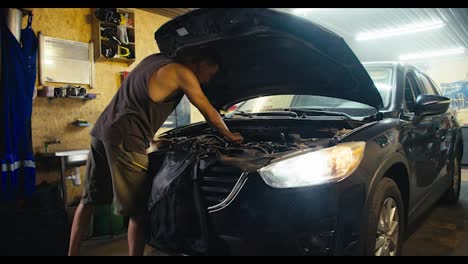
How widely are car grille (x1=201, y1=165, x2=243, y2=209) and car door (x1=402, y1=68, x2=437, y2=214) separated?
110 cm

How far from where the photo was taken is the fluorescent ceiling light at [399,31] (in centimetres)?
672

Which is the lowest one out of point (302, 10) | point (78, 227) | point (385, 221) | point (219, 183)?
point (78, 227)

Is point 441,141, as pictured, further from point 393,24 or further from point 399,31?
point 399,31

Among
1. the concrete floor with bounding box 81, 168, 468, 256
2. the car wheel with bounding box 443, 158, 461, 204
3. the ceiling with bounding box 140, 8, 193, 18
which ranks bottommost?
the concrete floor with bounding box 81, 168, 468, 256

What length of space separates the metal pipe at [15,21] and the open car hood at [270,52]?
2.27 metres

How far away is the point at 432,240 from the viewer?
267 centimetres

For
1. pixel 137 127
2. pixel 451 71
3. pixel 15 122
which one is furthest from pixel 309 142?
pixel 451 71

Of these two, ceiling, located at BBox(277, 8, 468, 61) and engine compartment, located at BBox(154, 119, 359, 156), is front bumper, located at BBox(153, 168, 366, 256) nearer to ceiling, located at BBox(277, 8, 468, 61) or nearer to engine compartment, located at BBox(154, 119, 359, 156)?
engine compartment, located at BBox(154, 119, 359, 156)

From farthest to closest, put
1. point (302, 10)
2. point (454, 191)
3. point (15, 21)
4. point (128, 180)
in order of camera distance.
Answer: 1. point (302, 10)
2. point (454, 191)
3. point (15, 21)
4. point (128, 180)

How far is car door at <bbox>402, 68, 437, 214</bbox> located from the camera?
208 centimetres

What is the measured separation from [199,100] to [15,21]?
2.73 m

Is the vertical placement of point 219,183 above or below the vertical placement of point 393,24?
below

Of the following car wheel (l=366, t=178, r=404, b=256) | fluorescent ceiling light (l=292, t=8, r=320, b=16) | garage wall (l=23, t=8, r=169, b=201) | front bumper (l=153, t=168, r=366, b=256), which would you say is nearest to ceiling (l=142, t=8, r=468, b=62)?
fluorescent ceiling light (l=292, t=8, r=320, b=16)

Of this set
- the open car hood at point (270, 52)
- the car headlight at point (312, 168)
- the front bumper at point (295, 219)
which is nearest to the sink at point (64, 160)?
the open car hood at point (270, 52)
